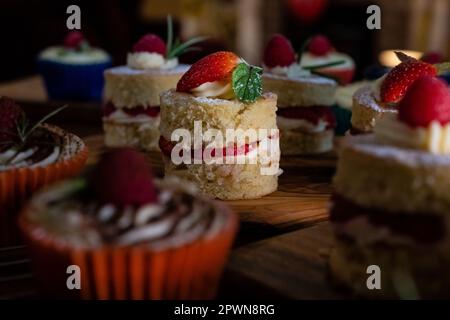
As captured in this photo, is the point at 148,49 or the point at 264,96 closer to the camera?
the point at 264,96

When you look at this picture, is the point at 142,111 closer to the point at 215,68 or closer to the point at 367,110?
the point at 215,68

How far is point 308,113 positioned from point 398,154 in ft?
5.39

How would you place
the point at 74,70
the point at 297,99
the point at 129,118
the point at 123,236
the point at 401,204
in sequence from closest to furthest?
1. the point at 123,236
2. the point at 401,204
3. the point at 297,99
4. the point at 129,118
5. the point at 74,70

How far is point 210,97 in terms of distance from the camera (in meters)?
2.70

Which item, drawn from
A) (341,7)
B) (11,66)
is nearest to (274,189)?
(11,66)

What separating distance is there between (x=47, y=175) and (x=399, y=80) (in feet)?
4.22

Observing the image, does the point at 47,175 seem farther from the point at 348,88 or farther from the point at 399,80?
the point at 348,88

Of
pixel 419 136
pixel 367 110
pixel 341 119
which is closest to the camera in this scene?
pixel 419 136

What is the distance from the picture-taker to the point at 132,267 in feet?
5.33

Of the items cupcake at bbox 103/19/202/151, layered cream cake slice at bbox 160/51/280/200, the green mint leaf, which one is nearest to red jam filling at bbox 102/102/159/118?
cupcake at bbox 103/19/202/151

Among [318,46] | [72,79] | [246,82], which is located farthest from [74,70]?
[246,82]

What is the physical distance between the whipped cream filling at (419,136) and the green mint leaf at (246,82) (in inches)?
30.7
